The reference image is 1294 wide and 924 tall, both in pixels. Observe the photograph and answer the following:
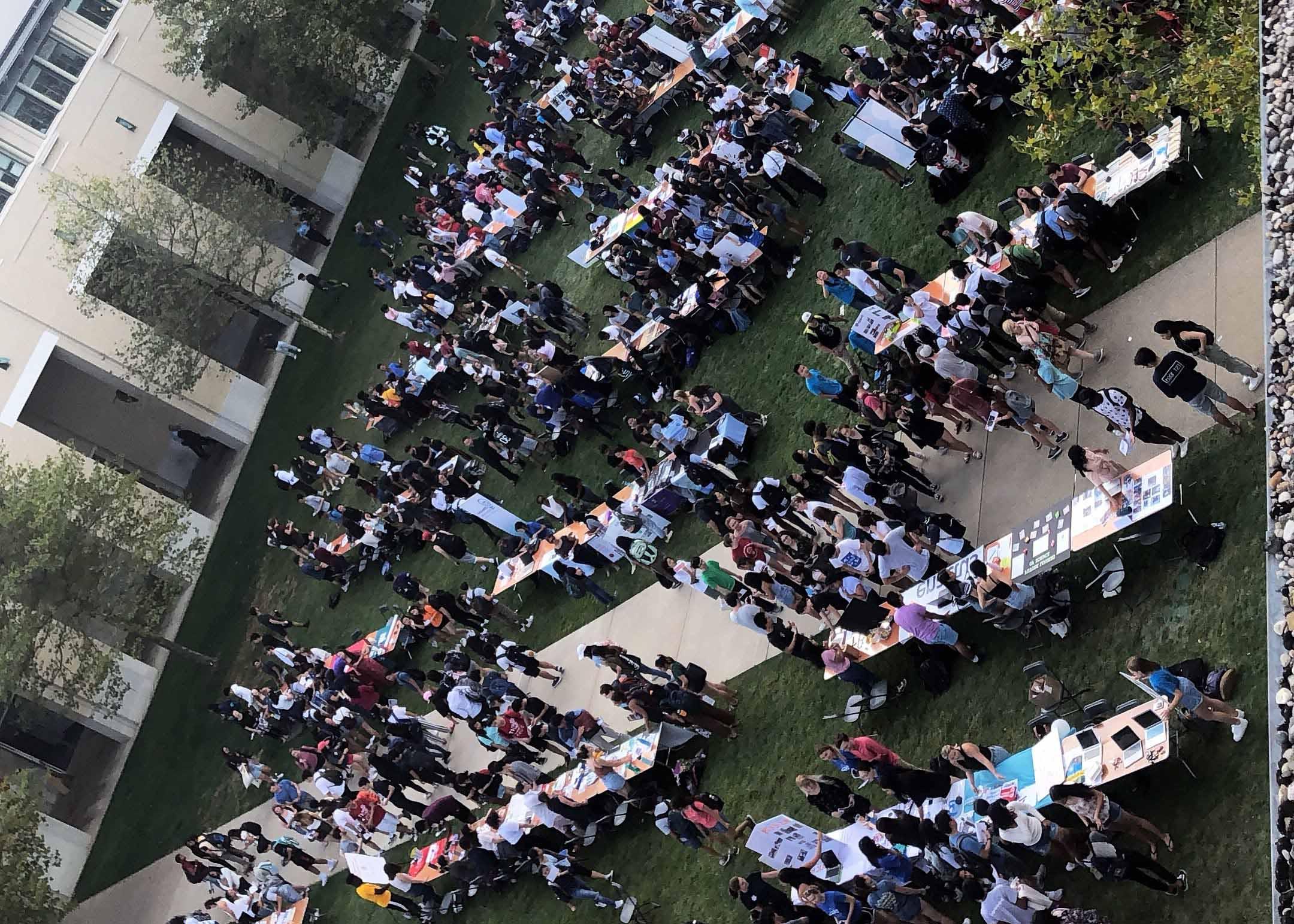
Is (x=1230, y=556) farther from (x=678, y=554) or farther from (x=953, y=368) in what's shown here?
(x=678, y=554)

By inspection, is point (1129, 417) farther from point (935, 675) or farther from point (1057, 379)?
point (935, 675)

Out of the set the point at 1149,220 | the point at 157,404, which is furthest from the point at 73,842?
the point at 1149,220

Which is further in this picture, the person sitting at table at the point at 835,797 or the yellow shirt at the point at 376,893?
the yellow shirt at the point at 376,893

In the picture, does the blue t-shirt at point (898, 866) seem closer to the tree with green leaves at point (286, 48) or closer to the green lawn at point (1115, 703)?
the green lawn at point (1115, 703)

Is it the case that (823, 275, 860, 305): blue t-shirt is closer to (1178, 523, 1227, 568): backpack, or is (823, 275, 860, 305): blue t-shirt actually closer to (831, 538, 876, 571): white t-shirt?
(831, 538, 876, 571): white t-shirt

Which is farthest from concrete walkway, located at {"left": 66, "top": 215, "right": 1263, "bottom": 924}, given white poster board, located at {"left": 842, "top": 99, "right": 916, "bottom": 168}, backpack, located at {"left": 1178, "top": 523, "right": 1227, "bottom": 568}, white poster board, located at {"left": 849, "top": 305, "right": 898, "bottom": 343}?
white poster board, located at {"left": 842, "top": 99, "right": 916, "bottom": 168}

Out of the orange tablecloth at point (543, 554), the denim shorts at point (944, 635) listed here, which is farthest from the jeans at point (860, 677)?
the orange tablecloth at point (543, 554)
